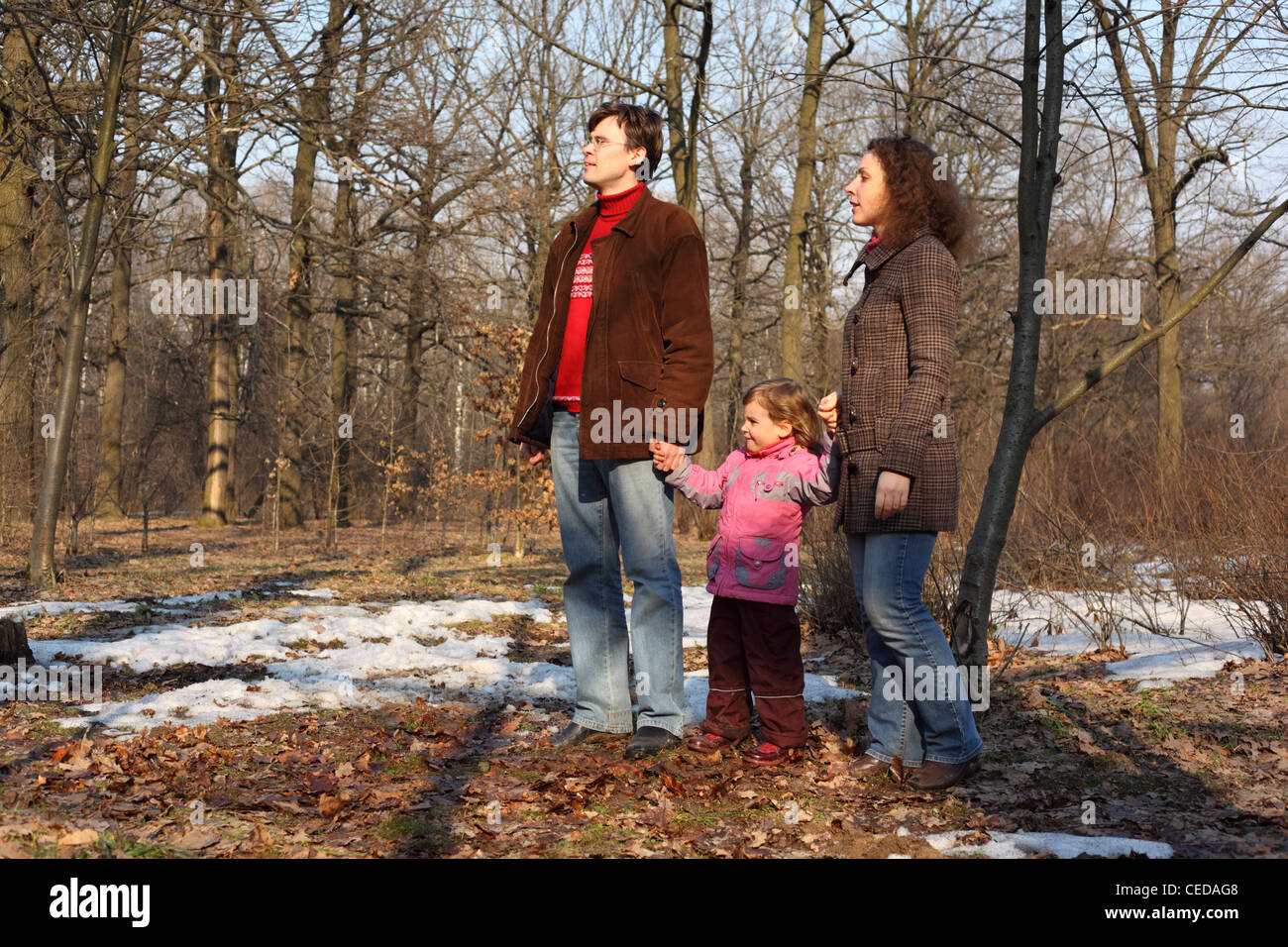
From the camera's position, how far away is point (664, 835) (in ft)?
10.1

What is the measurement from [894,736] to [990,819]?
21.7 inches

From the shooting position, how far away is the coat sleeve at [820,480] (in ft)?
12.2

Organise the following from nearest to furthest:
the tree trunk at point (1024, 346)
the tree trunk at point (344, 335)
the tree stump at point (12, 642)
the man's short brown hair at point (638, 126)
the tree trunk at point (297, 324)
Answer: the man's short brown hair at point (638, 126), the tree trunk at point (1024, 346), the tree stump at point (12, 642), the tree trunk at point (297, 324), the tree trunk at point (344, 335)

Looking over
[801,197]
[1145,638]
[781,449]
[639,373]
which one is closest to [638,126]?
[639,373]

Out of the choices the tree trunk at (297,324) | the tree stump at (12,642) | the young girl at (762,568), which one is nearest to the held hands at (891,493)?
the young girl at (762,568)

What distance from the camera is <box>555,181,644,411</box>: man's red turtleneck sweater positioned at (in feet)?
13.1

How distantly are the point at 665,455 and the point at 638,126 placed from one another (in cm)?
124

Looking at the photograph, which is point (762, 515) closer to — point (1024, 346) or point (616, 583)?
point (616, 583)

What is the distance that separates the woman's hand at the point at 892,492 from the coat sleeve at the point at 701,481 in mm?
764

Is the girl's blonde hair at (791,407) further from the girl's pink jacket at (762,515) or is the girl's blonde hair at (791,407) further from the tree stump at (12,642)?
the tree stump at (12,642)

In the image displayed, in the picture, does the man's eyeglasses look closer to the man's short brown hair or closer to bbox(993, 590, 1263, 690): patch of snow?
the man's short brown hair

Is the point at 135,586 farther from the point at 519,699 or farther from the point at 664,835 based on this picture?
the point at 664,835
